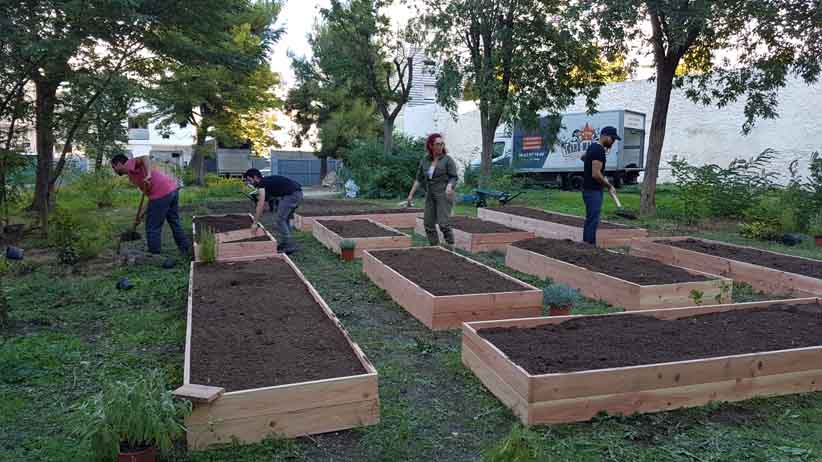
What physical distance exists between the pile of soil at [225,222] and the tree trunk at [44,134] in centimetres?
245

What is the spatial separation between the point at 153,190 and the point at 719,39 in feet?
38.4

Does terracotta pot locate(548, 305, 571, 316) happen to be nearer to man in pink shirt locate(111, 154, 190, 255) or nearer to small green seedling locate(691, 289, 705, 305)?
small green seedling locate(691, 289, 705, 305)

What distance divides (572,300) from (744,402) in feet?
5.66

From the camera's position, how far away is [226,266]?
7070 millimetres

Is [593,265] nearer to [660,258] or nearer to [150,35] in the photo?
[660,258]

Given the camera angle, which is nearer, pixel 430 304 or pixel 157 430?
pixel 157 430

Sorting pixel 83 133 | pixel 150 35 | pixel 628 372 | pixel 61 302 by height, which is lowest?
pixel 61 302

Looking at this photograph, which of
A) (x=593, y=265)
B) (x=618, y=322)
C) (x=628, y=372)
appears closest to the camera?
(x=628, y=372)

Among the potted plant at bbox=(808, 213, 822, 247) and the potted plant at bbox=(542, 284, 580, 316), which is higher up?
the potted plant at bbox=(808, 213, 822, 247)

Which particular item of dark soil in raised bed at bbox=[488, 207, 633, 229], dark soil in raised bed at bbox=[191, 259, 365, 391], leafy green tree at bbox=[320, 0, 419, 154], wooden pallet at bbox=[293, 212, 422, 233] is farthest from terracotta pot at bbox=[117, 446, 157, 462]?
leafy green tree at bbox=[320, 0, 419, 154]

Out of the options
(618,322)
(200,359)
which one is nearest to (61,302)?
(200,359)

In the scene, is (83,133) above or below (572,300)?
above

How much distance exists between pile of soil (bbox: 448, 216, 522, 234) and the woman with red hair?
5.16 feet

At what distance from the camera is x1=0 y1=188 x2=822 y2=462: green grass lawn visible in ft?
10.3
